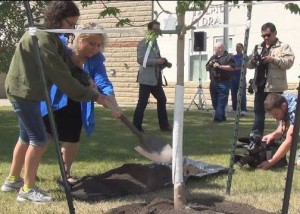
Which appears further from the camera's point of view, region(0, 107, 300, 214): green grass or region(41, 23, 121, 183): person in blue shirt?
region(41, 23, 121, 183): person in blue shirt

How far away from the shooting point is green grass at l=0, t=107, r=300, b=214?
15.9ft

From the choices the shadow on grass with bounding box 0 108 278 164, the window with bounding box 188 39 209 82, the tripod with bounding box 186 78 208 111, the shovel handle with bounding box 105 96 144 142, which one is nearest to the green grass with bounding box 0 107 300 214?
the shadow on grass with bounding box 0 108 278 164

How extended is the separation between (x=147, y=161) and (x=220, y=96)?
16.4ft

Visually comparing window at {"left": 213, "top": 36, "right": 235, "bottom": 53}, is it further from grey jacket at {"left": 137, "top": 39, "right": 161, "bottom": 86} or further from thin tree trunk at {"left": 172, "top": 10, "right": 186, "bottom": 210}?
thin tree trunk at {"left": 172, "top": 10, "right": 186, "bottom": 210}

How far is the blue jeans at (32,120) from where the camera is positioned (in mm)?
4762

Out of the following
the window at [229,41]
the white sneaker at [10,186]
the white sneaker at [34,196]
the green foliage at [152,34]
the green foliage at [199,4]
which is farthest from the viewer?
the window at [229,41]

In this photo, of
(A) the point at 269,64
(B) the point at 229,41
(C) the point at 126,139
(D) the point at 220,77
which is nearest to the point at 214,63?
(D) the point at 220,77

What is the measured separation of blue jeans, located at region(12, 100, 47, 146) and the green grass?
1.73 ft

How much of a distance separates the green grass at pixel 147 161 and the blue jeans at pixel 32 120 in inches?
20.8

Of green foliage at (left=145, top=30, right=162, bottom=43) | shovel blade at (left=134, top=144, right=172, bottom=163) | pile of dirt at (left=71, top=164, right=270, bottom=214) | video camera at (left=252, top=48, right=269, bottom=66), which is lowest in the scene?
pile of dirt at (left=71, top=164, right=270, bottom=214)

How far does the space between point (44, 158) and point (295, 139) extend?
4.13 metres

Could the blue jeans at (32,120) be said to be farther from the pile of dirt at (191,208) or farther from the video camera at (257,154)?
the video camera at (257,154)

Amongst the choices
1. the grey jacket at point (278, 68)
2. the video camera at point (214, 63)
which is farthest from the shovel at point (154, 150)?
the video camera at point (214, 63)

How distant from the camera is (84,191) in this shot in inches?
198
